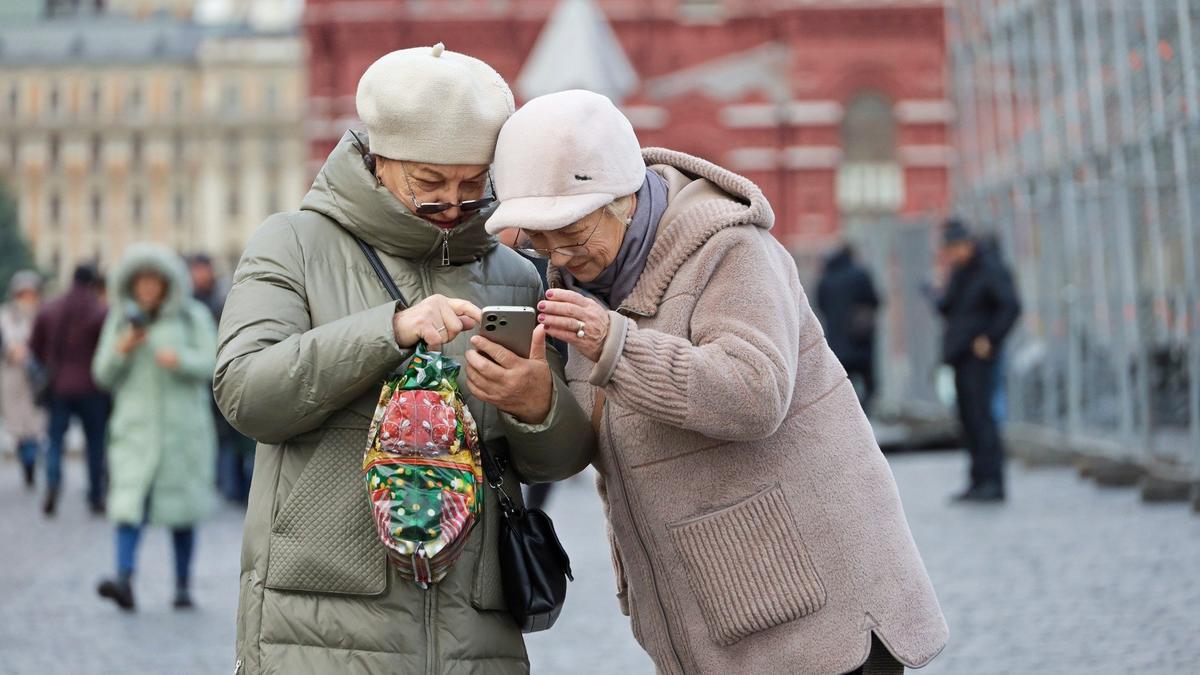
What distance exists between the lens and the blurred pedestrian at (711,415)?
328cm

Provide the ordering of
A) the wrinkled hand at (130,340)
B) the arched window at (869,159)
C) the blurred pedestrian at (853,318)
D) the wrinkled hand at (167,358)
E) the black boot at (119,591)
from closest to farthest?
the black boot at (119,591)
the wrinkled hand at (167,358)
the wrinkled hand at (130,340)
the blurred pedestrian at (853,318)
the arched window at (869,159)

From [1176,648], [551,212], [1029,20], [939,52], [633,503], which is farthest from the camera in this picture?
[939,52]

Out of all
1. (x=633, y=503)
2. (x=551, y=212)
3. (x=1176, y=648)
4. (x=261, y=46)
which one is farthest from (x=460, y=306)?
(x=261, y=46)

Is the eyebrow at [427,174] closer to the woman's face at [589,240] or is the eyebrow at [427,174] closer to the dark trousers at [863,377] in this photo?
the woman's face at [589,240]

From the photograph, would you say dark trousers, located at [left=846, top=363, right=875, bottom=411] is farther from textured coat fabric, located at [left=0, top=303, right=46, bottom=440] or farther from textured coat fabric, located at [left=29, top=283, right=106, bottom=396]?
textured coat fabric, located at [left=0, top=303, right=46, bottom=440]

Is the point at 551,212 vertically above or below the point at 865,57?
below

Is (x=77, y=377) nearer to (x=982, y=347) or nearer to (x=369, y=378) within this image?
(x=982, y=347)

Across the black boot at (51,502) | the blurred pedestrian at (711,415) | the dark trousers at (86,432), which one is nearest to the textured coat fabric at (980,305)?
the dark trousers at (86,432)

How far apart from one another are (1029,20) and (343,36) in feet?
102

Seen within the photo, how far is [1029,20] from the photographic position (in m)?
18.5

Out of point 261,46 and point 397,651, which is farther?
point 261,46

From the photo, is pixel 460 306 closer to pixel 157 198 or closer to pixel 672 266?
pixel 672 266

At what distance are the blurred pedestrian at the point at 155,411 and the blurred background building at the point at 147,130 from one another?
93800mm

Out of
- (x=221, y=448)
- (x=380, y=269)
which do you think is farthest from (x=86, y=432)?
(x=380, y=269)
